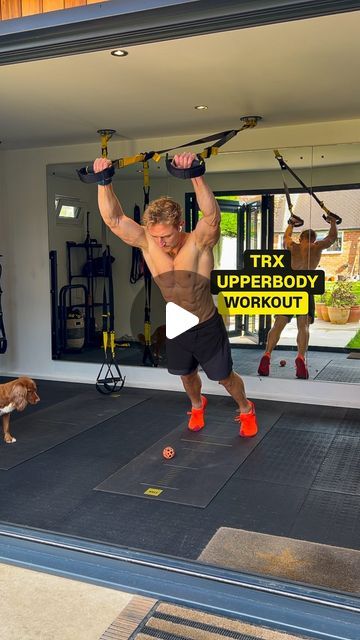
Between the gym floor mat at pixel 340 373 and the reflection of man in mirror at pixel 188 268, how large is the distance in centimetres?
120

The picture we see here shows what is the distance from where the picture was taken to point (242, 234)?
535 centimetres

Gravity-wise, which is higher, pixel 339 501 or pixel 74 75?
pixel 74 75

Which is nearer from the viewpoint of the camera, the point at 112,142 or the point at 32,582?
the point at 32,582

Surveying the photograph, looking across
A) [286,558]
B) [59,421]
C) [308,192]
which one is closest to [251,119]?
[308,192]

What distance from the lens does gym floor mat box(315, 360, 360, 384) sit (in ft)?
16.6

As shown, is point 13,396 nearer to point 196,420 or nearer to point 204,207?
point 196,420

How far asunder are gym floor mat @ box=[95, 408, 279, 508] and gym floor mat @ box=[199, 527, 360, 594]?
465 millimetres

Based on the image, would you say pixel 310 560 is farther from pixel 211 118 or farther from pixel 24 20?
pixel 211 118

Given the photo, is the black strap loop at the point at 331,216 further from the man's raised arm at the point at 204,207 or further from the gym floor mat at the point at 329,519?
the gym floor mat at the point at 329,519

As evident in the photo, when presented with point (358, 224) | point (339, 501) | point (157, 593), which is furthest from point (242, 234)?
point (157, 593)

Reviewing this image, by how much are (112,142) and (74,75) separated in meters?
2.18

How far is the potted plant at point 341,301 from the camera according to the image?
16.2 feet

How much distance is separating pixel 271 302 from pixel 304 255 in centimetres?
51

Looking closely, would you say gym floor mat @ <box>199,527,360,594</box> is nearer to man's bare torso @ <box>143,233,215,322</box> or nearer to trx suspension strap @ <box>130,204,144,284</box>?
man's bare torso @ <box>143,233,215,322</box>
